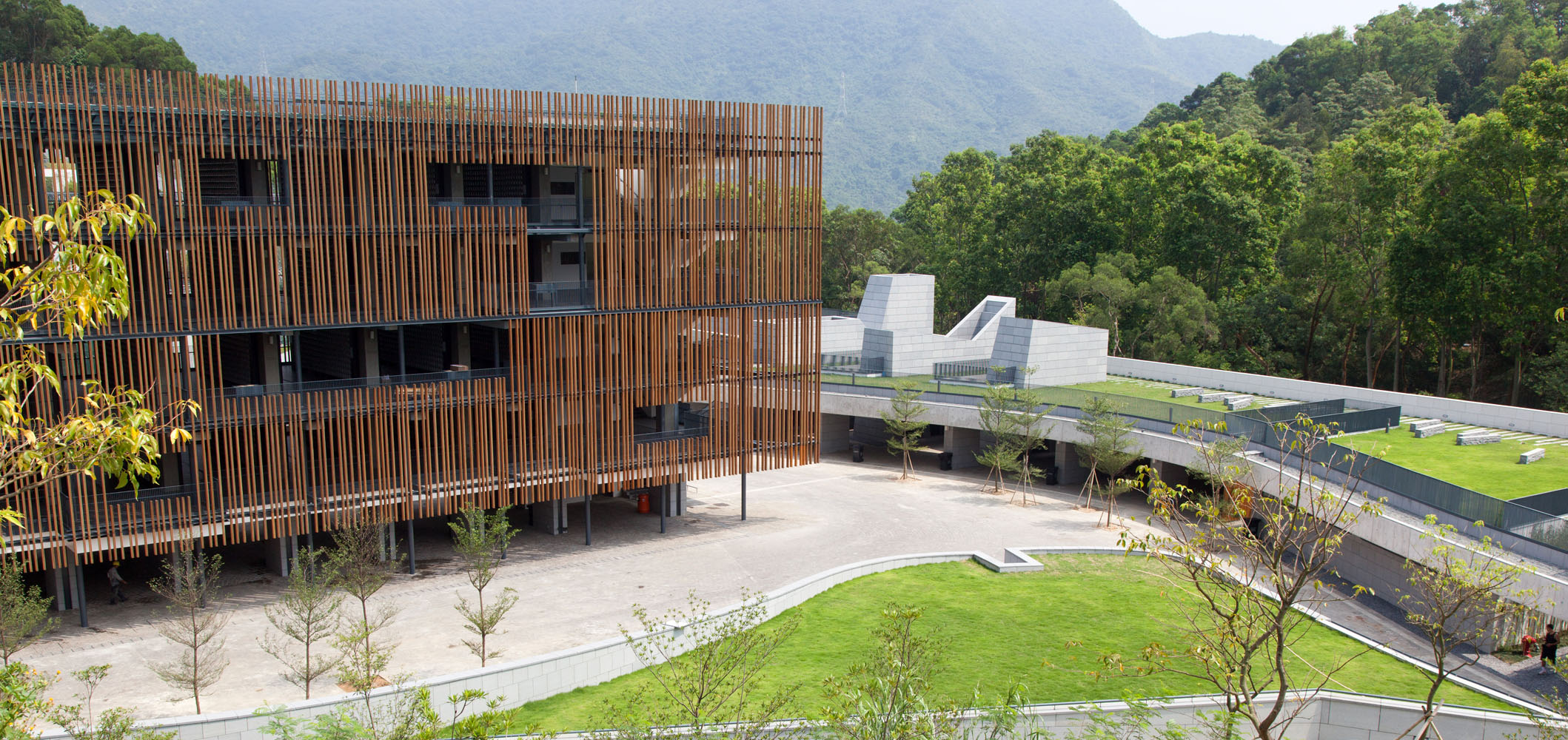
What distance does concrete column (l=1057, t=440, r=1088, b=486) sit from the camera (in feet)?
131

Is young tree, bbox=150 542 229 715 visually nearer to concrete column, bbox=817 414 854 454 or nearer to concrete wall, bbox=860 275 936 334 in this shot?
concrete column, bbox=817 414 854 454

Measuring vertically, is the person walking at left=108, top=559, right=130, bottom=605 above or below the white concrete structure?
below

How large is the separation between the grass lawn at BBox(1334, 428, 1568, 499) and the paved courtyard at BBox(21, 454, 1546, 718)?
5254 mm

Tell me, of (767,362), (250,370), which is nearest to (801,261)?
(767,362)

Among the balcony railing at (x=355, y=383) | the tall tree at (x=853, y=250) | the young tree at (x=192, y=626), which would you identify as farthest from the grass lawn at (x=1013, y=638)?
the tall tree at (x=853, y=250)

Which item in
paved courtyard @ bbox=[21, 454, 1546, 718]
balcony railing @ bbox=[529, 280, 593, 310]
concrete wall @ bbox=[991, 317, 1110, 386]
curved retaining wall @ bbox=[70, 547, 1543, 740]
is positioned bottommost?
paved courtyard @ bbox=[21, 454, 1546, 718]

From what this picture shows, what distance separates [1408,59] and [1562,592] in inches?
2788

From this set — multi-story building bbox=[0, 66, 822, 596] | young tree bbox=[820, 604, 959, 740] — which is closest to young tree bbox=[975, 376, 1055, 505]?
multi-story building bbox=[0, 66, 822, 596]

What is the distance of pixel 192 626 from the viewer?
20.0 m

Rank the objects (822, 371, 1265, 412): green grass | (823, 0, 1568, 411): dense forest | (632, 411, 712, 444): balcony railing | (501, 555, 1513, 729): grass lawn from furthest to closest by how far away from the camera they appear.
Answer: (823, 0, 1568, 411): dense forest < (822, 371, 1265, 412): green grass < (632, 411, 712, 444): balcony railing < (501, 555, 1513, 729): grass lawn

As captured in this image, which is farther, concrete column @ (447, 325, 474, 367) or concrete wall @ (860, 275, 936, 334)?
concrete wall @ (860, 275, 936, 334)

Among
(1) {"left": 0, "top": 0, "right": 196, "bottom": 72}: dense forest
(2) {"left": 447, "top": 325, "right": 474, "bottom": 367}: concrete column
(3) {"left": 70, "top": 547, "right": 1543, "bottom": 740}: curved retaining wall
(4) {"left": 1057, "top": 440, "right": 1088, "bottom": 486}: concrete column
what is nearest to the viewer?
(3) {"left": 70, "top": 547, "right": 1543, "bottom": 740}: curved retaining wall

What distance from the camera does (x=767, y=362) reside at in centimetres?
3228

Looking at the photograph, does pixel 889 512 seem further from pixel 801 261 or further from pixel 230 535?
pixel 230 535
